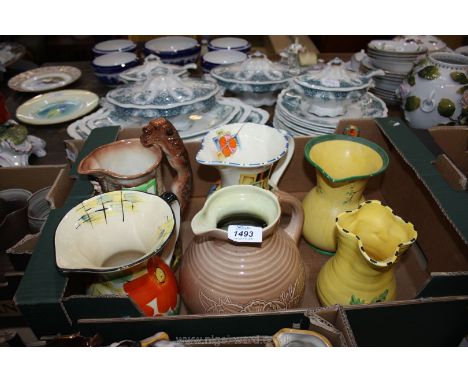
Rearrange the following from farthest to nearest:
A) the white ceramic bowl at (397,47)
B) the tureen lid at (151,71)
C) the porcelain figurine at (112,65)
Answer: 1. the porcelain figurine at (112,65)
2. the white ceramic bowl at (397,47)
3. the tureen lid at (151,71)

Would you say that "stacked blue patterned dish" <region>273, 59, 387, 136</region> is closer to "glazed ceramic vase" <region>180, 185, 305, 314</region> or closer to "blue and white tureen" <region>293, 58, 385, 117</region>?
"blue and white tureen" <region>293, 58, 385, 117</region>

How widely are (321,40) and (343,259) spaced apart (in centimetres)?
245

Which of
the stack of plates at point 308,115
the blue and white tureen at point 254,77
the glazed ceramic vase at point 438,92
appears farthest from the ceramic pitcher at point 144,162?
the glazed ceramic vase at point 438,92

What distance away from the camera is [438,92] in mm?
1055

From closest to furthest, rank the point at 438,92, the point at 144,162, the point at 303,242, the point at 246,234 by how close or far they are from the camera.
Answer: the point at 246,234 < the point at 144,162 < the point at 303,242 < the point at 438,92

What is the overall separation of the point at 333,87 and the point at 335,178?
33 cm

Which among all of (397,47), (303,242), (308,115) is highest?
(397,47)

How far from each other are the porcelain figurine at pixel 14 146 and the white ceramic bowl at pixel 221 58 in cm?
74

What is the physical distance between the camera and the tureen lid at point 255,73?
4.00 ft

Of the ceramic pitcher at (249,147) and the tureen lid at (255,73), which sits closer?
the ceramic pitcher at (249,147)

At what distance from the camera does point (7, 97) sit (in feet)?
5.12

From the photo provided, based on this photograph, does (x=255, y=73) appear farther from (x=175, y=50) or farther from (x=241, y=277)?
(x=241, y=277)

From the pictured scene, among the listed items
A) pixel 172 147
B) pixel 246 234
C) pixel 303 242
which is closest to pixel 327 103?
pixel 303 242

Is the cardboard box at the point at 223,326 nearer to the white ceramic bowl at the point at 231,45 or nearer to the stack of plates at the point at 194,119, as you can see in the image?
the stack of plates at the point at 194,119
